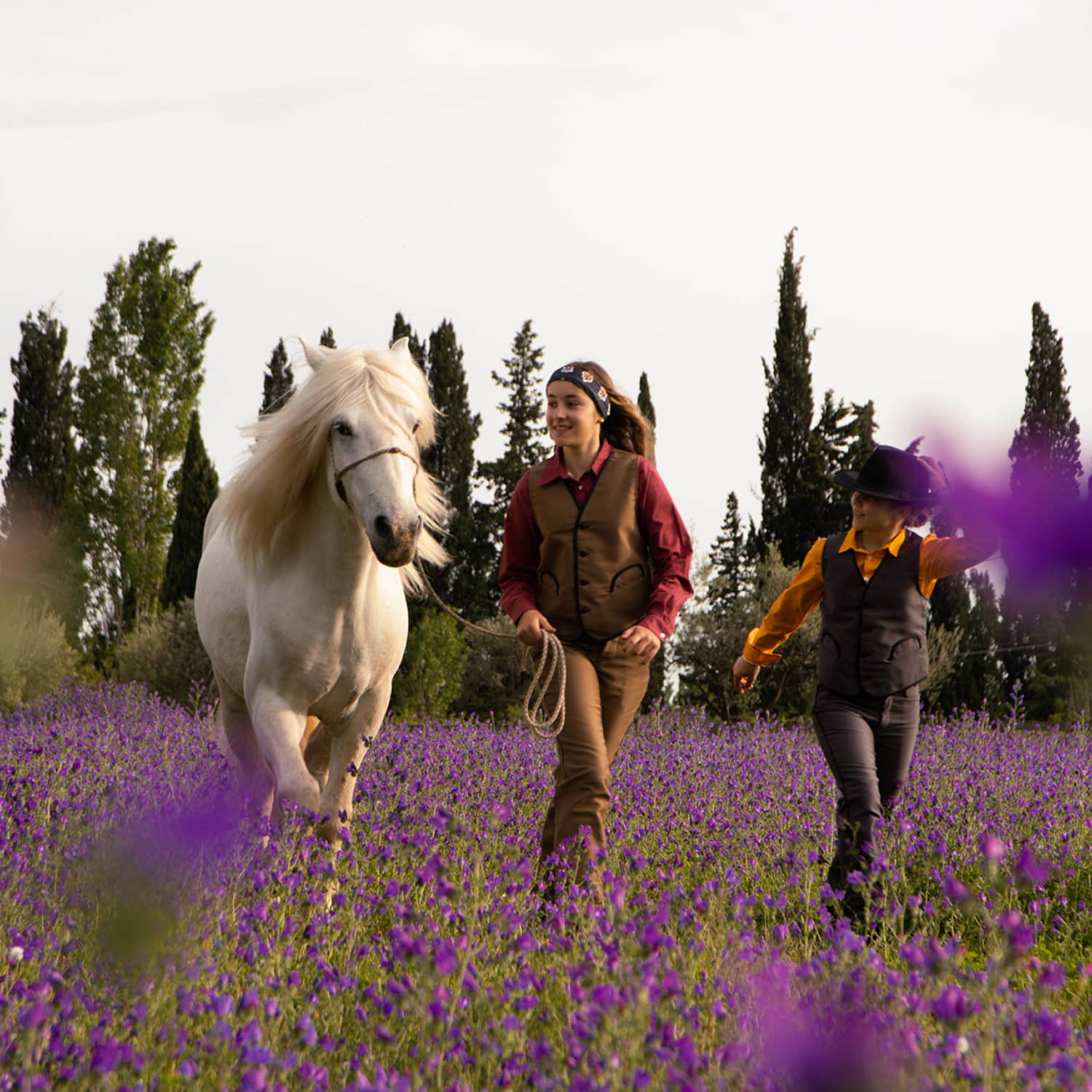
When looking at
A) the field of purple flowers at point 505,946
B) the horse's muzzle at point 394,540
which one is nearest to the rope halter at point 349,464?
the horse's muzzle at point 394,540

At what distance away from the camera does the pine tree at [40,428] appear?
101 ft

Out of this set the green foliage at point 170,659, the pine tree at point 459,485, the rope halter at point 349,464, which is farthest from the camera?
the pine tree at point 459,485

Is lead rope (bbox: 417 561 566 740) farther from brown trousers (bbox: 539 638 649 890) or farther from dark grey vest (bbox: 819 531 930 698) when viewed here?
dark grey vest (bbox: 819 531 930 698)

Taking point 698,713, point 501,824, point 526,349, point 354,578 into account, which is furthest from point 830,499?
point 354,578

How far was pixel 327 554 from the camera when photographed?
402 centimetres

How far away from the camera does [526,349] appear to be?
2620 cm

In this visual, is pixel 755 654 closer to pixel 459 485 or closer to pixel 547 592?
pixel 547 592

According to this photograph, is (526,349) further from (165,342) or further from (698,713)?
(698,713)

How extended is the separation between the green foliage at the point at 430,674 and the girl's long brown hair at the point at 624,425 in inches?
422

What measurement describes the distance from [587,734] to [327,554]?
3.40 feet

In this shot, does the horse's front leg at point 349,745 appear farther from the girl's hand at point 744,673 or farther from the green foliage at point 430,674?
the green foliage at point 430,674

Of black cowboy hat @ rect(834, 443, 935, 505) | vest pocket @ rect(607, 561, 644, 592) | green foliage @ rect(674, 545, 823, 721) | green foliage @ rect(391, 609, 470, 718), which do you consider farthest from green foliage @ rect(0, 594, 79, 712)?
black cowboy hat @ rect(834, 443, 935, 505)

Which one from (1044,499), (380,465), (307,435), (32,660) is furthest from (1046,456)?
(32,660)

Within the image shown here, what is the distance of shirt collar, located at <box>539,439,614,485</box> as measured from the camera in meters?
4.16
